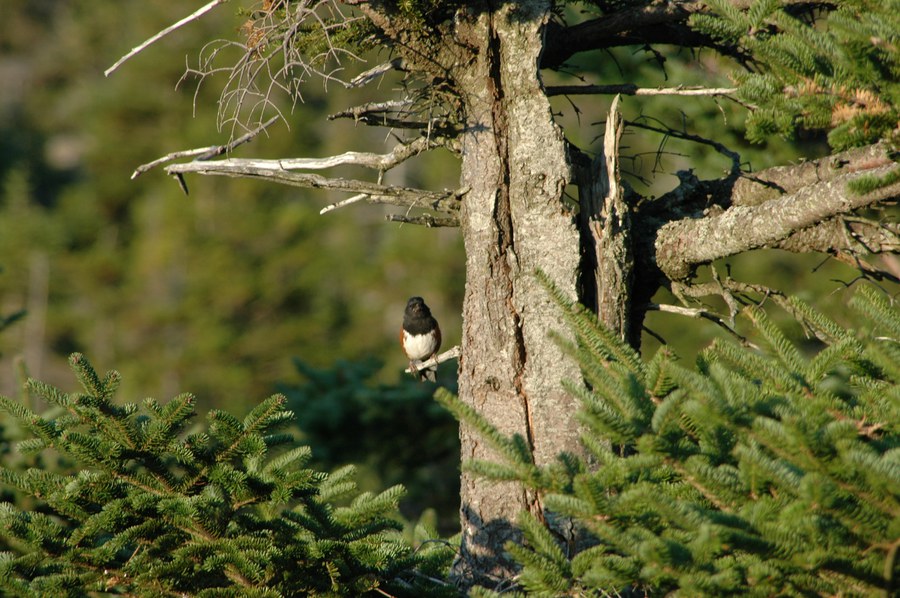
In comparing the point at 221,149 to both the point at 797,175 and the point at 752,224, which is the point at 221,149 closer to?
the point at 752,224

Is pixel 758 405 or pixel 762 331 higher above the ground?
pixel 762 331

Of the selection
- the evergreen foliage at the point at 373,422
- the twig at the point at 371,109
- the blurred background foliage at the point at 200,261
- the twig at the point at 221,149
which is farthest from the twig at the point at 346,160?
the blurred background foliage at the point at 200,261

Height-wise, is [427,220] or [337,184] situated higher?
[337,184]

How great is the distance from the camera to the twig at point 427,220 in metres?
3.84

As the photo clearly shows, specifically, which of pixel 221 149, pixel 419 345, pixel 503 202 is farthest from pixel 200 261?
pixel 503 202

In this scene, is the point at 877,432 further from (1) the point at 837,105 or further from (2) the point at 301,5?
(2) the point at 301,5

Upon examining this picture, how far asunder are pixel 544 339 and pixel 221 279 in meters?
16.3

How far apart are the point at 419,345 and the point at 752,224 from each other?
3469 mm

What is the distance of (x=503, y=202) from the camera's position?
12.2 feet

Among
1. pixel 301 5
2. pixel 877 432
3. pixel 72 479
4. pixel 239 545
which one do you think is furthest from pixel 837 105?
pixel 72 479

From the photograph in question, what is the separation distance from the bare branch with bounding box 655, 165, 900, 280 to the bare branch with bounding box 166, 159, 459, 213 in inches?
37.5

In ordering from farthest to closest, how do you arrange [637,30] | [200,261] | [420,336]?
1. [200,261]
2. [420,336]
3. [637,30]

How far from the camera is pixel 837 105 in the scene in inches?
97.6

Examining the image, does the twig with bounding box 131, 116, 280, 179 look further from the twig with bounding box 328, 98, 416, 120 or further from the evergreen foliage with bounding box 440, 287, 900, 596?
the evergreen foliage with bounding box 440, 287, 900, 596
